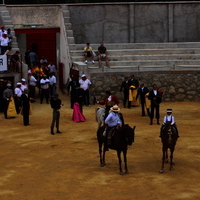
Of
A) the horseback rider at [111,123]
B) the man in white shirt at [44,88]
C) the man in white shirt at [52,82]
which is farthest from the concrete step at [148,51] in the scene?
the horseback rider at [111,123]

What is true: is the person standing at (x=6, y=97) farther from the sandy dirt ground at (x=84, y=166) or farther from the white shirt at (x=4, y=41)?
the white shirt at (x=4, y=41)

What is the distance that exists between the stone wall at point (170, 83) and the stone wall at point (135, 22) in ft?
24.7

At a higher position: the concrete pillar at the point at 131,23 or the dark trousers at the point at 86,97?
the concrete pillar at the point at 131,23

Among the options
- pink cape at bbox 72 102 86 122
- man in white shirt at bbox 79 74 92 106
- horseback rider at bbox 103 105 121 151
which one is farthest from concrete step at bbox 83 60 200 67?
horseback rider at bbox 103 105 121 151

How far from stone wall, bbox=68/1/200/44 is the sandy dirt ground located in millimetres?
13388

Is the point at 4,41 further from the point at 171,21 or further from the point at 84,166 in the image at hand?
the point at 84,166

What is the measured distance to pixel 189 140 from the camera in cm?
2331

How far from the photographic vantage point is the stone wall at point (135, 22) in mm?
39906

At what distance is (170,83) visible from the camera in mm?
34000

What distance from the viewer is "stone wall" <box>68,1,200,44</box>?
39.9m

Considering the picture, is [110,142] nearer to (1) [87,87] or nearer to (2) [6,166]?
(2) [6,166]

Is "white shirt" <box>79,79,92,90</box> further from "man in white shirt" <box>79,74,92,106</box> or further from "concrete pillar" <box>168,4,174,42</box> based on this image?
"concrete pillar" <box>168,4,174,42</box>

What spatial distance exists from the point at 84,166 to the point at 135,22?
74.9 feet

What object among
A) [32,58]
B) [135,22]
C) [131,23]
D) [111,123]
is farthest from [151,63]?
[111,123]
